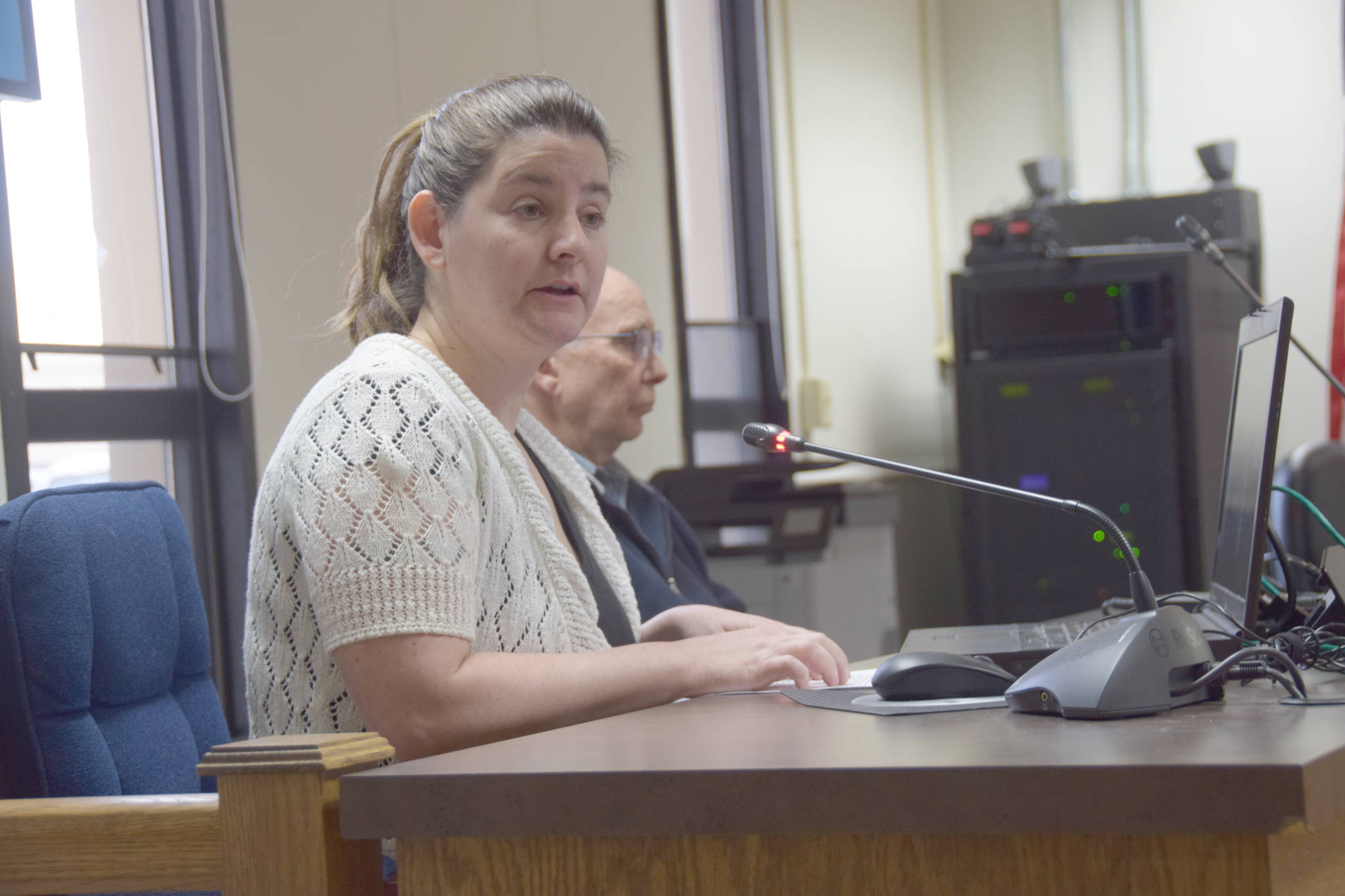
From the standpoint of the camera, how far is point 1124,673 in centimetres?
91

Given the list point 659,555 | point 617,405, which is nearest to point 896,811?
point 659,555

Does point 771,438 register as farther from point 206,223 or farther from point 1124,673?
point 206,223

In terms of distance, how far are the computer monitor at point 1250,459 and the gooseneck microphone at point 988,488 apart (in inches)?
4.0

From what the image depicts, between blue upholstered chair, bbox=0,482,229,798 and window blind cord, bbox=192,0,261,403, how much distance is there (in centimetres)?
112

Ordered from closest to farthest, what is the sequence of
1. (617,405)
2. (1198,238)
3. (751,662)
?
1. (751,662)
2. (1198,238)
3. (617,405)

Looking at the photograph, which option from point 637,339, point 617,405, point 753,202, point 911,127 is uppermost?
point 911,127

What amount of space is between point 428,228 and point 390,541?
0.43 meters

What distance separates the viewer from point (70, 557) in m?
1.22

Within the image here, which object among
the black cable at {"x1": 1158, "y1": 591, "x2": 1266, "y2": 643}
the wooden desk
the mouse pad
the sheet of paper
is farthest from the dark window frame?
the wooden desk

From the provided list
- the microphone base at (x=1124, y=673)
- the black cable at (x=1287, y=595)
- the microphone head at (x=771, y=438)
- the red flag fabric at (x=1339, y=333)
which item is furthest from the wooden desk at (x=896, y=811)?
the red flag fabric at (x=1339, y=333)

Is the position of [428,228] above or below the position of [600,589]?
above

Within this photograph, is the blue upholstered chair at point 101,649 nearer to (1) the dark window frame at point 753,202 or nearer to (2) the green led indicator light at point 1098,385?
(1) the dark window frame at point 753,202

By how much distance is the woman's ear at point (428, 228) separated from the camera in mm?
1403

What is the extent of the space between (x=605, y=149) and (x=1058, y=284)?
301 centimetres
